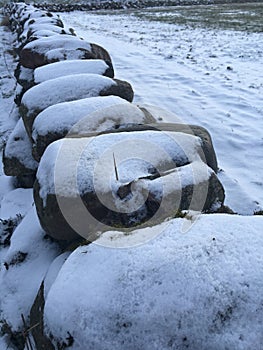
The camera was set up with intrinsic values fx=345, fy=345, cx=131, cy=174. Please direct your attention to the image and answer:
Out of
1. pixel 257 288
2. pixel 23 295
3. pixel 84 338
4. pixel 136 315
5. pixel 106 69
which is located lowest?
pixel 23 295

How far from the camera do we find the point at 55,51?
4.93m

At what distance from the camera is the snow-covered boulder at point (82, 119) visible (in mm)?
3031

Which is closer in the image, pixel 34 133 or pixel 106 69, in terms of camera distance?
pixel 34 133

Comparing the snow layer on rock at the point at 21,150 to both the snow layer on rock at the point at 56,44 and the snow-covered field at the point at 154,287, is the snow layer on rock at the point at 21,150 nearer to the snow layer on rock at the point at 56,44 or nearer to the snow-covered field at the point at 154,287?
the snow-covered field at the point at 154,287

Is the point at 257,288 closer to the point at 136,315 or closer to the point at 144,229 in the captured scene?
the point at 136,315

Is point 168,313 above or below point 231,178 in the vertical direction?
above

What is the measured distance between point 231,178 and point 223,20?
1445 centimetres

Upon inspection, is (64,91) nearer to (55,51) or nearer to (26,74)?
(55,51)

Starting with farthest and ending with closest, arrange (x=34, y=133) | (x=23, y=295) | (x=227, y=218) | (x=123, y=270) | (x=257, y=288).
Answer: (x=34, y=133) → (x=23, y=295) → (x=227, y=218) → (x=123, y=270) → (x=257, y=288)

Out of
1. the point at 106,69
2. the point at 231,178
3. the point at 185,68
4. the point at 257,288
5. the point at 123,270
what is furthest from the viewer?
the point at 185,68

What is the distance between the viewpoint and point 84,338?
1.54m

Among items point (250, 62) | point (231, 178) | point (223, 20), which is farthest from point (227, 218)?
point (223, 20)

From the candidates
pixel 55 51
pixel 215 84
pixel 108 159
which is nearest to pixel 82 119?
pixel 108 159

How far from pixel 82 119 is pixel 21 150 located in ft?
3.99
